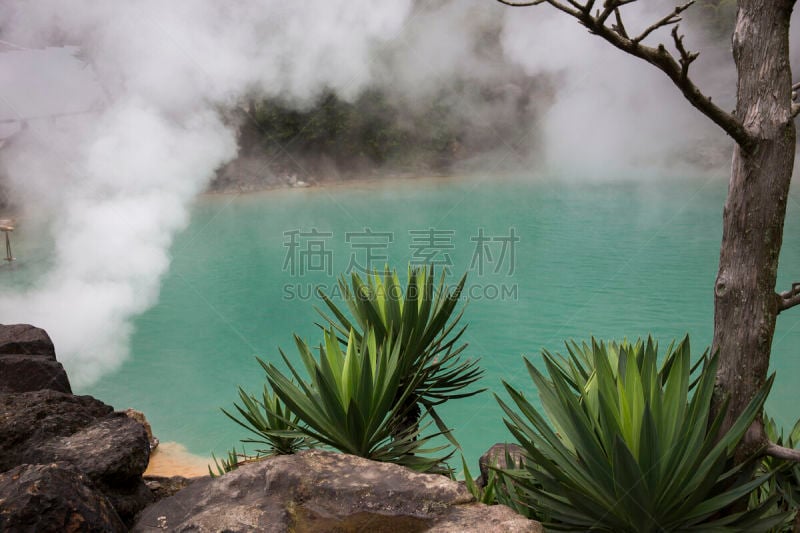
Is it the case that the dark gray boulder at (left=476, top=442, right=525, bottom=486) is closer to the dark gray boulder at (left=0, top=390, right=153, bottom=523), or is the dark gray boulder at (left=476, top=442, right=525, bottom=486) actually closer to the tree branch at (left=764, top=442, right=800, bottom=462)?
the tree branch at (left=764, top=442, right=800, bottom=462)

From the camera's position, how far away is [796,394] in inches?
Result: 199

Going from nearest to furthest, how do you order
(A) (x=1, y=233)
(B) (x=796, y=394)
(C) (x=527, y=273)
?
(B) (x=796, y=394) < (C) (x=527, y=273) < (A) (x=1, y=233)

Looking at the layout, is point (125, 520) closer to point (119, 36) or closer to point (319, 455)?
point (319, 455)

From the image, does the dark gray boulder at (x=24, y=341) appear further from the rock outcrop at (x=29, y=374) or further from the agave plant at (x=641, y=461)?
the agave plant at (x=641, y=461)

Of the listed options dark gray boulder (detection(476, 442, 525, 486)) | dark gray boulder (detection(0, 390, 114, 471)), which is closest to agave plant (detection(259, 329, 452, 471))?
dark gray boulder (detection(476, 442, 525, 486))

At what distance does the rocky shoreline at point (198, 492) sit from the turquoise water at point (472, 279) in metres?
2.57

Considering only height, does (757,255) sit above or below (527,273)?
above

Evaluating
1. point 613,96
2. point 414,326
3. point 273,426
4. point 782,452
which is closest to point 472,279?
point 414,326

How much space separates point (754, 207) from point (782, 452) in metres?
0.68

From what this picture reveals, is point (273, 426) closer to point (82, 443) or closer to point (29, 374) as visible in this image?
point (82, 443)

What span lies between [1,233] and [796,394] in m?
11.5

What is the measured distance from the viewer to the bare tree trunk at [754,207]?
1865 mm

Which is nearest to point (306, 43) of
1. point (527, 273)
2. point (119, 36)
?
point (119, 36)

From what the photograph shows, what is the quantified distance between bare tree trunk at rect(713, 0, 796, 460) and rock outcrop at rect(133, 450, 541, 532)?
90cm
